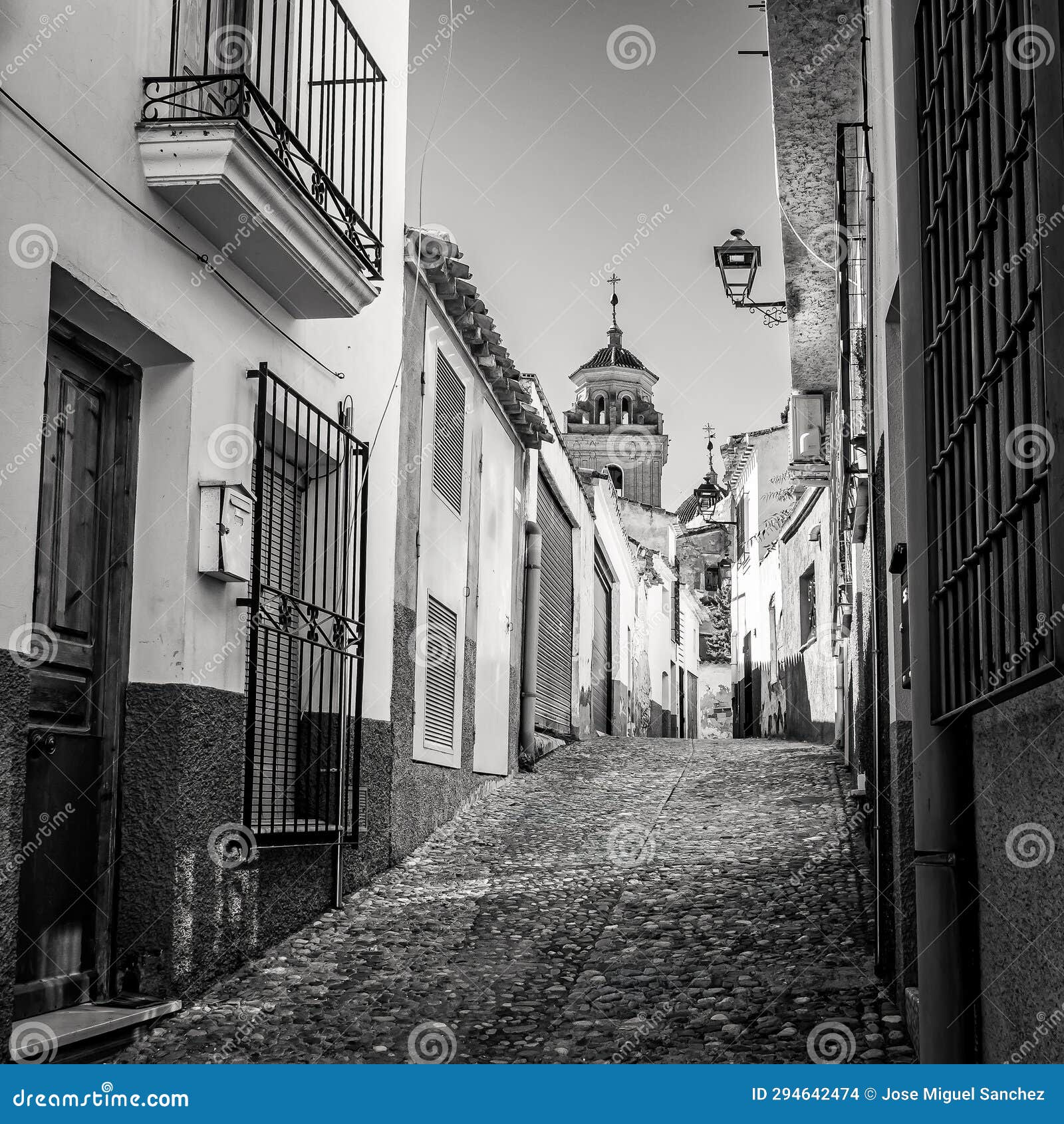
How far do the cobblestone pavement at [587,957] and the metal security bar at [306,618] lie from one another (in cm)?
71

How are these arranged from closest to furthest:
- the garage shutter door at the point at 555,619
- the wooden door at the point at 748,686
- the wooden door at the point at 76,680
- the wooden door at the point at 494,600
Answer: the wooden door at the point at 76,680, the wooden door at the point at 494,600, the garage shutter door at the point at 555,619, the wooden door at the point at 748,686

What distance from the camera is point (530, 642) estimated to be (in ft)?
44.5

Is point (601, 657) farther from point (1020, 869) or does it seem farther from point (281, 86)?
point (1020, 869)

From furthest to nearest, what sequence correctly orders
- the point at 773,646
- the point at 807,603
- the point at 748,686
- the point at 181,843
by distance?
the point at 748,686, the point at 773,646, the point at 807,603, the point at 181,843

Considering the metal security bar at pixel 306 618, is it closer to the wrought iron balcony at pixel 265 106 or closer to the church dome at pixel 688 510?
the wrought iron balcony at pixel 265 106

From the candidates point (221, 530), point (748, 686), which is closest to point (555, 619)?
point (221, 530)

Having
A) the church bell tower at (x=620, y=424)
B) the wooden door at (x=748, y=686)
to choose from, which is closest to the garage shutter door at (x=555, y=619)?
the wooden door at (x=748, y=686)

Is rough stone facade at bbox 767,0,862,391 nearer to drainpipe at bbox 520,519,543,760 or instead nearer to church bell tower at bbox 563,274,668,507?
drainpipe at bbox 520,519,543,760

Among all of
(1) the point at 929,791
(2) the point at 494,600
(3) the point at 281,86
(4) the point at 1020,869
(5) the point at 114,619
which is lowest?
(4) the point at 1020,869

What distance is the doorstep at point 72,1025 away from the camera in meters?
4.48

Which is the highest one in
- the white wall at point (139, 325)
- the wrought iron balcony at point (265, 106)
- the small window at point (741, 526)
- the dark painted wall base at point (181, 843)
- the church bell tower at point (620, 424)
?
the church bell tower at point (620, 424)

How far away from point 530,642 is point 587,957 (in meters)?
7.27

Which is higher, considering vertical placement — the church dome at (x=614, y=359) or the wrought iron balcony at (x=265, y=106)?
the church dome at (x=614, y=359)

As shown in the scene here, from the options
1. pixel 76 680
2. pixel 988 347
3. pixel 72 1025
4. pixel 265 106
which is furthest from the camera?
pixel 265 106
